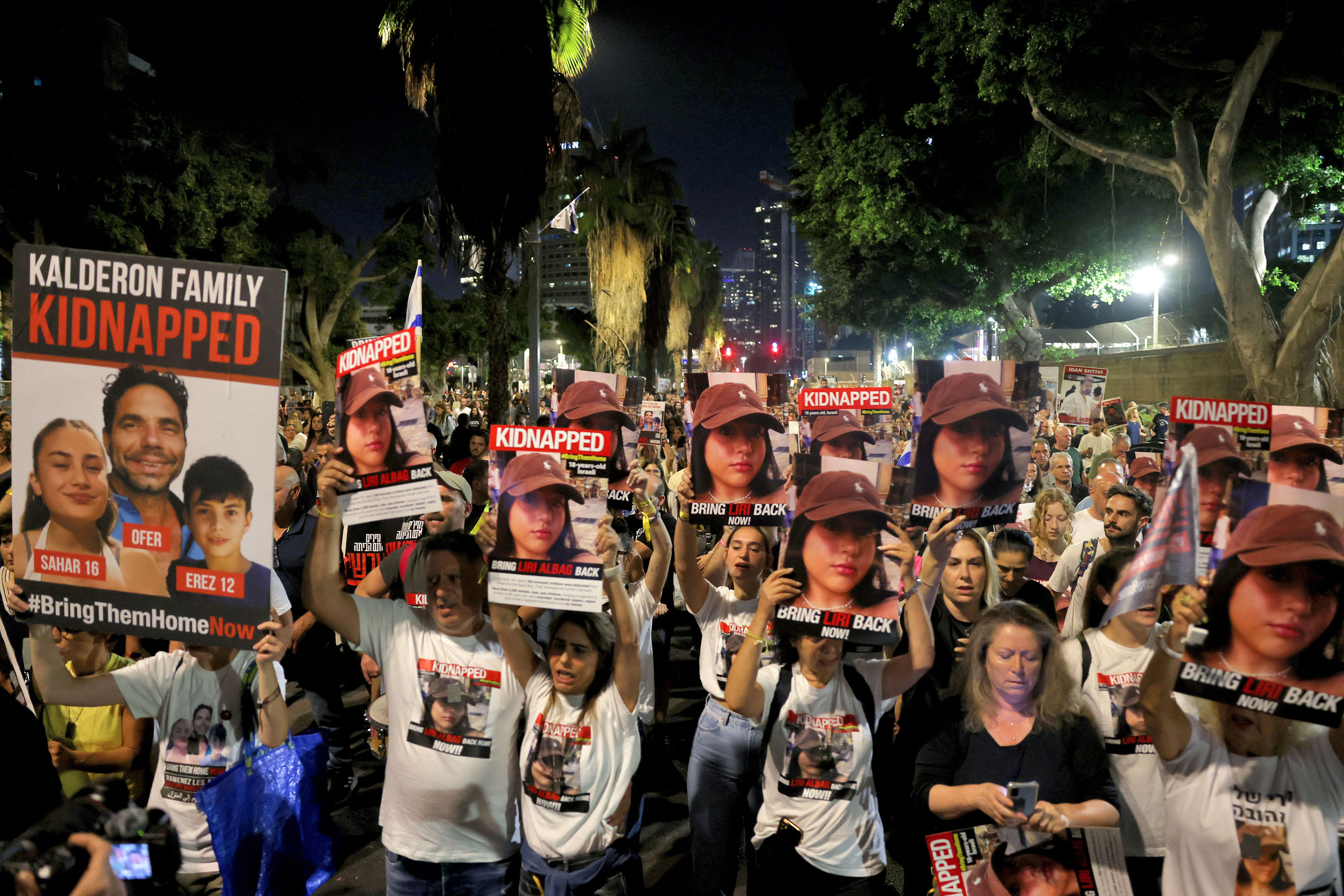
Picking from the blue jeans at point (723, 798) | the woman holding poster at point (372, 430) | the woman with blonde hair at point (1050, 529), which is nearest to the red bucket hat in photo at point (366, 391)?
the woman holding poster at point (372, 430)

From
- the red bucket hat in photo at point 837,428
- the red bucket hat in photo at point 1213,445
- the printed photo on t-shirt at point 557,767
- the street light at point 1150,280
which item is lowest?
the printed photo on t-shirt at point 557,767

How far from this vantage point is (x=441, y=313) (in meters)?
39.0

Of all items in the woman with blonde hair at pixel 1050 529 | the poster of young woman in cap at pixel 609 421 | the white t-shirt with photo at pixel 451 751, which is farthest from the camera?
the woman with blonde hair at pixel 1050 529

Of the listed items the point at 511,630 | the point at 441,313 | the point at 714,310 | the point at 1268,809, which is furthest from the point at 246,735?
the point at 714,310

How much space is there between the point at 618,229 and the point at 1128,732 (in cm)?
1994

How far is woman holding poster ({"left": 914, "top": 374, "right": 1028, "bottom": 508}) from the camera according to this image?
392 centimetres

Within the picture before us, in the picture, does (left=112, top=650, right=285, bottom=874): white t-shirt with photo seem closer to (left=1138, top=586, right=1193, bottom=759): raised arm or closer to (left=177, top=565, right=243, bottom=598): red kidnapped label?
(left=177, top=565, right=243, bottom=598): red kidnapped label

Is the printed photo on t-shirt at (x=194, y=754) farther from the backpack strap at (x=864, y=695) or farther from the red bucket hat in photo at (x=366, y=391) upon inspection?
the backpack strap at (x=864, y=695)

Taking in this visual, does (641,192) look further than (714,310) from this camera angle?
No

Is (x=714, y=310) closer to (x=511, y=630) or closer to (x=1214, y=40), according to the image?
(x=1214, y=40)

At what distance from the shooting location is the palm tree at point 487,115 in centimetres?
1043

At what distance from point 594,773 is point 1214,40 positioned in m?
14.8

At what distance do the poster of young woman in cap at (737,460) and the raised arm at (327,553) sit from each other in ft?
5.84

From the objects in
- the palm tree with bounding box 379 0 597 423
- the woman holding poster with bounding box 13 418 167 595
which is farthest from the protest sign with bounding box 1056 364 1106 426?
the woman holding poster with bounding box 13 418 167 595
